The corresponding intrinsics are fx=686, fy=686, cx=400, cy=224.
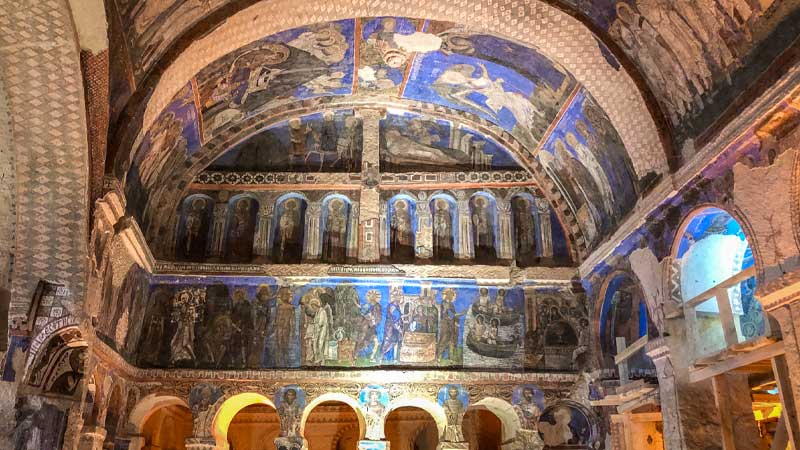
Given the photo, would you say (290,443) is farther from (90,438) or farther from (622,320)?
(622,320)

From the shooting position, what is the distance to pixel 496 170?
521 inches

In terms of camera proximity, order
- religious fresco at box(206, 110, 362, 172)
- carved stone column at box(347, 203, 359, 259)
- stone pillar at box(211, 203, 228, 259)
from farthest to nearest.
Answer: religious fresco at box(206, 110, 362, 172), stone pillar at box(211, 203, 228, 259), carved stone column at box(347, 203, 359, 259)

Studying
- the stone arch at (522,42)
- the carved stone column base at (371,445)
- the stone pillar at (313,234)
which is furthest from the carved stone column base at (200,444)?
the stone arch at (522,42)

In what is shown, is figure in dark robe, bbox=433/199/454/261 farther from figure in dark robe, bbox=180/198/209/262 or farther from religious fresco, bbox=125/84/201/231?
religious fresco, bbox=125/84/201/231

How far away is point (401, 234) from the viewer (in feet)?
42.2

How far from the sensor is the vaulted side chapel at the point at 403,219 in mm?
7969

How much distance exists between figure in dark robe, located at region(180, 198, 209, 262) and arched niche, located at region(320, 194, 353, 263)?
220 cm

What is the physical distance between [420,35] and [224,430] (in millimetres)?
7545

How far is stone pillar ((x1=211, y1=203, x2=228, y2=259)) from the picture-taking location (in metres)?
12.7

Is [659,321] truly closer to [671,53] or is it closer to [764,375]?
[764,375]

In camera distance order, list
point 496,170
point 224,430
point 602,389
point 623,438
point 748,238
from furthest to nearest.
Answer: point 496,170 → point 224,430 → point 602,389 → point 623,438 → point 748,238

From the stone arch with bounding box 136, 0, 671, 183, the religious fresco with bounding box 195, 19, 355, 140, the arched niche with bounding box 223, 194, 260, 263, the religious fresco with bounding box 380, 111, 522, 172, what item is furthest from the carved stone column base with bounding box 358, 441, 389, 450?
the religious fresco with bounding box 195, 19, 355, 140

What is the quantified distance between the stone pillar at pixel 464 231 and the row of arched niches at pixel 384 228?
2 cm

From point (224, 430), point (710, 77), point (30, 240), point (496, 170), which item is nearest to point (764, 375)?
point (710, 77)
